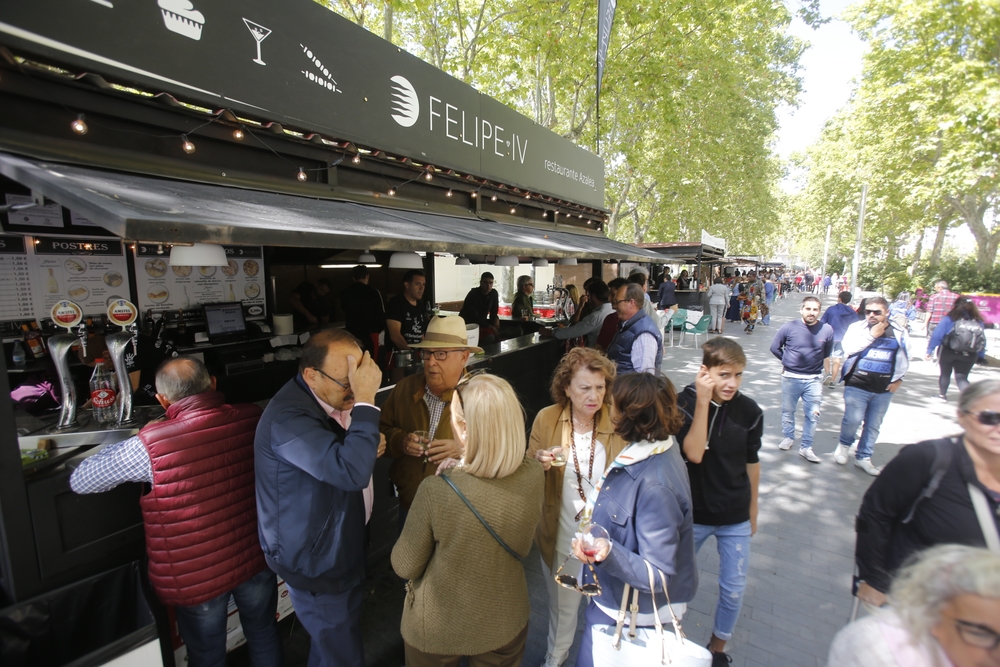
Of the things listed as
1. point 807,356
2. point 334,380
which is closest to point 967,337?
point 807,356

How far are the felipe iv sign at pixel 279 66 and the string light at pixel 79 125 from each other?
0.28 m

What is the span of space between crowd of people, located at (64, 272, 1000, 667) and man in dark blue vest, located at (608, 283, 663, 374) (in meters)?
1.75

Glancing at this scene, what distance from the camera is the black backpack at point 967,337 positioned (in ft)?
24.4

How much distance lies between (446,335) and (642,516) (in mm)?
1642

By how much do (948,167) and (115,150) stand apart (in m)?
21.4

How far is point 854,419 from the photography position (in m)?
5.65

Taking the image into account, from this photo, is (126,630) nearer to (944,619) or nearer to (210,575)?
(210,575)

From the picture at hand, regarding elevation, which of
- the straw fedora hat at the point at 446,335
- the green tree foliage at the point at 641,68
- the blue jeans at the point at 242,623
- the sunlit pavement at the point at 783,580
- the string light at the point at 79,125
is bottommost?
the sunlit pavement at the point at 783,580

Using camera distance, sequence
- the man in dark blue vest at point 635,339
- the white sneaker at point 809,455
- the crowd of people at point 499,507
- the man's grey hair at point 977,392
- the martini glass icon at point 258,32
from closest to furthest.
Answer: the crowd of people at point 499,507 < the man's grey hair at point 977,392 < the martini glass icon at point 258,32 < the man in dark blue vest at point 635,339 < the white sneaker at point 809,455

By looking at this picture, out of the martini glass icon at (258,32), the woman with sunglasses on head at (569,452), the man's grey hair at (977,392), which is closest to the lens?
the man's grey hair at (977,392)

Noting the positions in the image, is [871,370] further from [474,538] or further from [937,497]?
[474,538]

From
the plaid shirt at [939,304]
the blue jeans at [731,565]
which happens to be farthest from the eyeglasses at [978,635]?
the plaid shirt at [939,304]

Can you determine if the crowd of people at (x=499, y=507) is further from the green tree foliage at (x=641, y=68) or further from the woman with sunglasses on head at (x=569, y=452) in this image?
the green tree foliage at (x=641, y=68)

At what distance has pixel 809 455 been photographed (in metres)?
5.97
